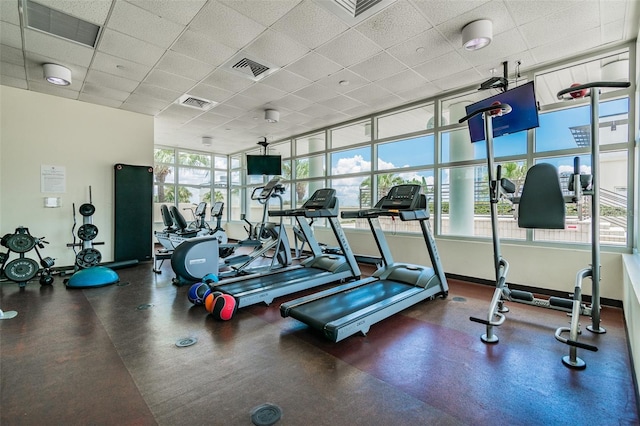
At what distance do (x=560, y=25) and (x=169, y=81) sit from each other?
545 cm

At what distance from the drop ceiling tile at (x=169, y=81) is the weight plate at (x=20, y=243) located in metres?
3.06

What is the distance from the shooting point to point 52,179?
559 cm

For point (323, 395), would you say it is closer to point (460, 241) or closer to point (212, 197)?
point (460, 241)

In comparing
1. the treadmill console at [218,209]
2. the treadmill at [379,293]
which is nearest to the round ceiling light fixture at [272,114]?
the treadmill console at [218,209]

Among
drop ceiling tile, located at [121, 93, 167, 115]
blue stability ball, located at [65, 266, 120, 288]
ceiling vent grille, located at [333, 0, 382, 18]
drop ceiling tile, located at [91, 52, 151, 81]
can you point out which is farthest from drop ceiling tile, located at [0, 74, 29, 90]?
ceiling vent grille, located at [333, 0, 382, 18]

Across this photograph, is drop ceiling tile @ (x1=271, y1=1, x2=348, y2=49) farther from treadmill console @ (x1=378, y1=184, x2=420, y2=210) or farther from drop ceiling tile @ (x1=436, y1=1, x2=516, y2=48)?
treadmill console @ (x1=378, y1=184, x2=420, y2=210)

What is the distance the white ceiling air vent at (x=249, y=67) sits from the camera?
4246mm

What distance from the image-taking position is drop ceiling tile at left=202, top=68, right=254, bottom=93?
15.5ft

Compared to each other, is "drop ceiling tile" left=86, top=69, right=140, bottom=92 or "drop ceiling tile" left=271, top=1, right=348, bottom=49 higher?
"drop ceiling tile" left=86, top=69, right=140, bottom=92

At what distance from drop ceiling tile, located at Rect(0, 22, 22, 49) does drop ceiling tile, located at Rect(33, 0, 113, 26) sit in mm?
817

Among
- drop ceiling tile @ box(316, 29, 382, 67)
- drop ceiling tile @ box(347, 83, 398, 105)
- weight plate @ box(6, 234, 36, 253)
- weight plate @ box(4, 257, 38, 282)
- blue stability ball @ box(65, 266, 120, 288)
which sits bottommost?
blue stability ball @ box(65, 266, 120, 288)

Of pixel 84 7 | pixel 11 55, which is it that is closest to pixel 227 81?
pixel 84 7

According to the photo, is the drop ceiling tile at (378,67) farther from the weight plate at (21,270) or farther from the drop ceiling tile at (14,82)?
the weight plate at (21,270)

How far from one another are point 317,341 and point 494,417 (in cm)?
149
